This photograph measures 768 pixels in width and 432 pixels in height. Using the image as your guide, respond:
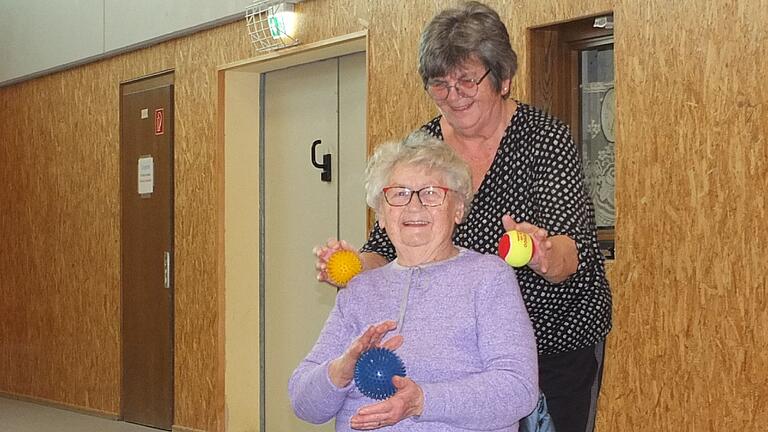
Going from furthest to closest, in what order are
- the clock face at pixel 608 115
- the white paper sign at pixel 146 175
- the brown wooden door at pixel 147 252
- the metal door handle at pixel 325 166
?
the white paper sign at pixel 146 175 < the brown wooden door at pixel 147 252 < the metal door handle at pixel 325 166 < the clock face at pixel 608 115

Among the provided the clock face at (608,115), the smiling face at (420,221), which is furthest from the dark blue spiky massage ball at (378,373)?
the clock face at (608,115)

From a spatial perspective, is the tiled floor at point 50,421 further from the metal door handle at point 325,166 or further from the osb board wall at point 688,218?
the osb board wall at point 688,218

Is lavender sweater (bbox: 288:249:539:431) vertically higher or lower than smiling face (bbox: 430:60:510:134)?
lower

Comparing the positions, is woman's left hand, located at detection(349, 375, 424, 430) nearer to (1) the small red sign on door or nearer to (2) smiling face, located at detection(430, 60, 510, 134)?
(2) smiling face, located at detection(430, 60, 510, 134)

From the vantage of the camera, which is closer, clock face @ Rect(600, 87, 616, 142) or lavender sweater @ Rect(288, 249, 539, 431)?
lavender sweater @ Rect(288, 249, 539, 431)

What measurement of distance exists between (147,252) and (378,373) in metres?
5.69

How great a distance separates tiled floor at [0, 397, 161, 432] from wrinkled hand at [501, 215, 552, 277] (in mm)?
5467

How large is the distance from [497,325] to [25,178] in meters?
7.46

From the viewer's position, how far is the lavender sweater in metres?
2.07

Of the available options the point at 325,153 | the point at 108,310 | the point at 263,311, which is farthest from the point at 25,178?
the point at 325,153

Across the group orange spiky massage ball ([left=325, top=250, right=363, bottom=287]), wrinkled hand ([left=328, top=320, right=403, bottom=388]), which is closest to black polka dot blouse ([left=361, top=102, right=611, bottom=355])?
orange spiky massage ball ([left=325, top=250, right=363, bottom=287])

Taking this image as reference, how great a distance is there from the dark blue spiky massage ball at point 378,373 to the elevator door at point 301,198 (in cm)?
383

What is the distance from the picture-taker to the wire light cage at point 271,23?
603 cm

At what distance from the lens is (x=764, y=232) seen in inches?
151
